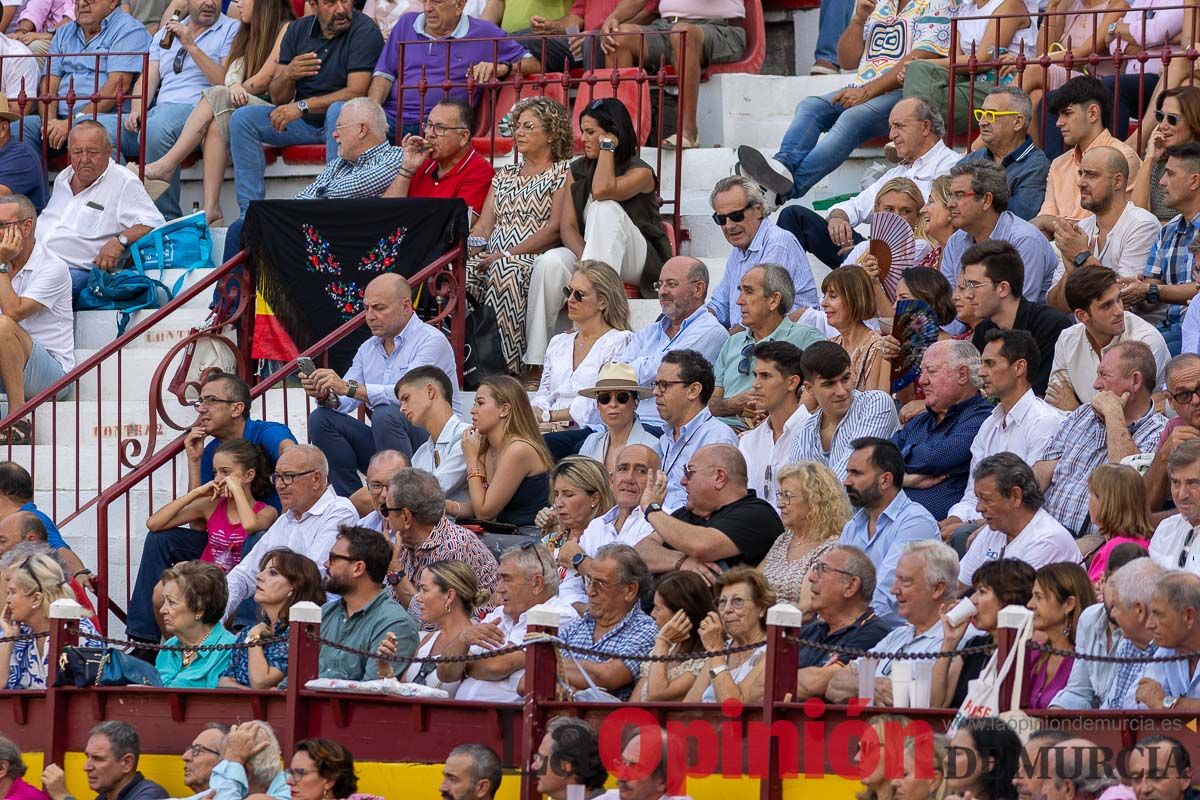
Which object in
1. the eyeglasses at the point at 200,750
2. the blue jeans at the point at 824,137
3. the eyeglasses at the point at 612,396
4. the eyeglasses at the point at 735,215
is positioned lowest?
the eyeglasses at the point at 200,750

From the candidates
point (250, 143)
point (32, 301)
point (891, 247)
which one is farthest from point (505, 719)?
point (250, 143)

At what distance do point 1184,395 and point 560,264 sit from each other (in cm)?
412

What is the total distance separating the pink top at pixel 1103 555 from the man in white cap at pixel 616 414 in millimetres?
2681

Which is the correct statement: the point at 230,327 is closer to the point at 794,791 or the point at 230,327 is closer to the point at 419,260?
the point at 419,260

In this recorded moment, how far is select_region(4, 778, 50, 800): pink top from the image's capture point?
10.6 metres

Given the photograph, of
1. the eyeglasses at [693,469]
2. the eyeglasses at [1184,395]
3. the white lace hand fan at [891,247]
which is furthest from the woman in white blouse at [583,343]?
the eyeglasses at [1184,395]

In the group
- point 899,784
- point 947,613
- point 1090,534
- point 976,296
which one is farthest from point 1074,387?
point 899,784

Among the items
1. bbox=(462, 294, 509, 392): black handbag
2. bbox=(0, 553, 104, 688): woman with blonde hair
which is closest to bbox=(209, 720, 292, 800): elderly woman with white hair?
bbox=(0, 553, 104, 688): woman with blonde hair

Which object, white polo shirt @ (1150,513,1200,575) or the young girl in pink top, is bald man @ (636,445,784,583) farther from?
the young girl in pink top

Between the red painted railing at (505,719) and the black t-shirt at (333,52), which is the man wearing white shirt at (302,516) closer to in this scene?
the red painted railing at (505,719)

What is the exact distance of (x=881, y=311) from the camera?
42.5ft

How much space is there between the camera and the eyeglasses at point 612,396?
1231 centimetres

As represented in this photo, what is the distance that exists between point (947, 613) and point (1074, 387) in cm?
264

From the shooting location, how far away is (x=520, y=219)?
14391 millimetres
